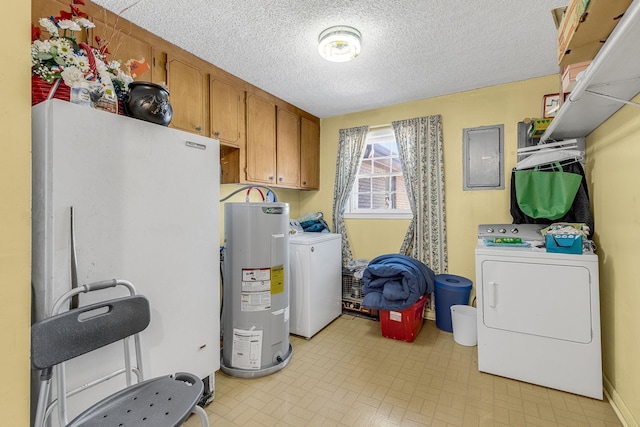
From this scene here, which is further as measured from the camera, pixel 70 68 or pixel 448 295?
pixel 448 295

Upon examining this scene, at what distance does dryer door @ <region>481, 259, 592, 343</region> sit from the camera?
1.82m

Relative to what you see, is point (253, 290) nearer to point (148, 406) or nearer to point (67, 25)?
point (148, 406)

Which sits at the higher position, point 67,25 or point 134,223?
point 67,25

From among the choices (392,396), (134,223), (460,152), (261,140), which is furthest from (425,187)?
(134,223)

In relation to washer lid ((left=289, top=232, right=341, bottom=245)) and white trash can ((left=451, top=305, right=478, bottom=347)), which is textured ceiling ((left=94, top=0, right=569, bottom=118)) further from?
white trash can ((left=451, top=305, right=478, bottom=347))

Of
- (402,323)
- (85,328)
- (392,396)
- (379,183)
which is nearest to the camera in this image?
(85,328)

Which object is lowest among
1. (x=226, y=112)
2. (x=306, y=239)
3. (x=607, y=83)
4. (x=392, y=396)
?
(x=392, y=396)

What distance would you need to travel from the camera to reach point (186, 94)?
210 cm

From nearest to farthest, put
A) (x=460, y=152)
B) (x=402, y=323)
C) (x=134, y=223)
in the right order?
(x=134, y=223) < (x=402, y=323) < (x=460, y=152)

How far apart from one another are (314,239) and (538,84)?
100 inches

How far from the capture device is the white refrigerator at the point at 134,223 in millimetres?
1069

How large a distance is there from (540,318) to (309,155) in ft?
9.01

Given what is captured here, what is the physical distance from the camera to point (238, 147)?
254 cm
